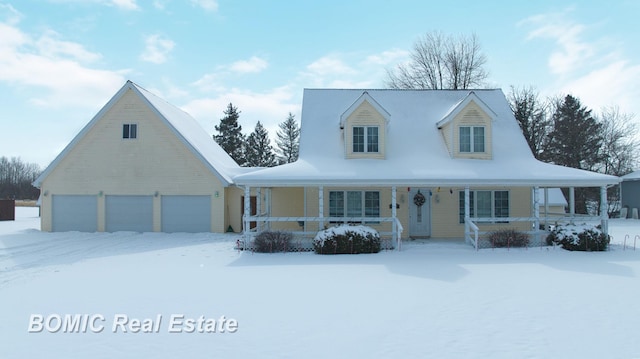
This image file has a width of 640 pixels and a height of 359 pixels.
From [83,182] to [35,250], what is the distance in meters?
6.43

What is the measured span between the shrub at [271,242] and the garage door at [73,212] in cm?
1063

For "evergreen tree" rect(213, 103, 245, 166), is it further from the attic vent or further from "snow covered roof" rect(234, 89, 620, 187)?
the attic vent

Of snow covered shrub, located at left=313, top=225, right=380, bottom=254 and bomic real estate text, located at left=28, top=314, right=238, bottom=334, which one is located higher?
snow covered shrub, located at left=313, top=225, right=380, bottom=254

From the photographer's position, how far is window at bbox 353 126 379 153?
1767cm

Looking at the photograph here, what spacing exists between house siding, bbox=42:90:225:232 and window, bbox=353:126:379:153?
6.93 metres

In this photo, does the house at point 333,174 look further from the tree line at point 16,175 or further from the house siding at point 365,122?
the tree line at point 16,175

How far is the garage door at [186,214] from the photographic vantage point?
2067 centimetres

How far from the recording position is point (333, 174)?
50.1ft

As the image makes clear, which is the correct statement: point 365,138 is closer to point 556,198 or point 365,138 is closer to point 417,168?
point 417,168

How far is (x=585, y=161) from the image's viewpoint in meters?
35.6

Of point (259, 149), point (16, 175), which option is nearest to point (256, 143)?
point (259, 149)

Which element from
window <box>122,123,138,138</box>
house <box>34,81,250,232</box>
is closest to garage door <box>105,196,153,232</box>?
house <box>34,81,250,232</box>

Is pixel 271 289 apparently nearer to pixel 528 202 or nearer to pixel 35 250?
pixel 35 250

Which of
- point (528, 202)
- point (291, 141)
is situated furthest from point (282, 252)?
point (291, 141)
